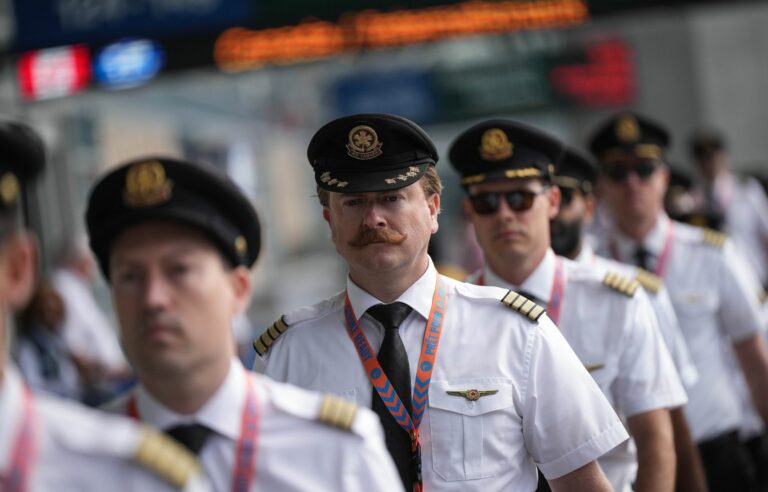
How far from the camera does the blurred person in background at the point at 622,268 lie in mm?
4793

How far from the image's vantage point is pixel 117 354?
1048 centimetres

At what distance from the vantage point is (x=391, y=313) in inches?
137

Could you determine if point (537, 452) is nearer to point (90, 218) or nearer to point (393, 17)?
point (90, 218)

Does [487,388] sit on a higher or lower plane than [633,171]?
lower

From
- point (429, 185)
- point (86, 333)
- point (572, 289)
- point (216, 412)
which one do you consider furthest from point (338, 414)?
point (86, 333)

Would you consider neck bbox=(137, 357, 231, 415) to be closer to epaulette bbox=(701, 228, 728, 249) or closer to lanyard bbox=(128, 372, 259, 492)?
lanyard bbox=(128, 372, 259, 492)

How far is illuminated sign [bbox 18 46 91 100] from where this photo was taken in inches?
330

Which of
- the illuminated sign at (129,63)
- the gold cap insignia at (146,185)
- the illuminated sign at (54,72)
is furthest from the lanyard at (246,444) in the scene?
the illuminated sign at (54,72)

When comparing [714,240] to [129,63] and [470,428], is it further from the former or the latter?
[129,63]

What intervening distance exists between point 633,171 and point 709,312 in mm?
836

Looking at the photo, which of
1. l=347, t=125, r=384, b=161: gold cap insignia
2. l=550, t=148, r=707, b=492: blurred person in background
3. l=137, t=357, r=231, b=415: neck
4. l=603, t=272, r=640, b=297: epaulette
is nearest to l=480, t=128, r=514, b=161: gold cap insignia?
l=550, t=148, r=707, b=492: blurred person in background

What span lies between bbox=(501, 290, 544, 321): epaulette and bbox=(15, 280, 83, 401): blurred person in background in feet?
17.0

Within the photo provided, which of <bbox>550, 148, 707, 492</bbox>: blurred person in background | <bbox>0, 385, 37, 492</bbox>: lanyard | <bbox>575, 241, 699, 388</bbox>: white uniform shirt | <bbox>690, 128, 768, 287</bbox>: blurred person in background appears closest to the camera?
<bbox>0, 385, 37, 492</bbox>: lanyard

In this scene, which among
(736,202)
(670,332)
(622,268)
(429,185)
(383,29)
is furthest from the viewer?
(736,202)
